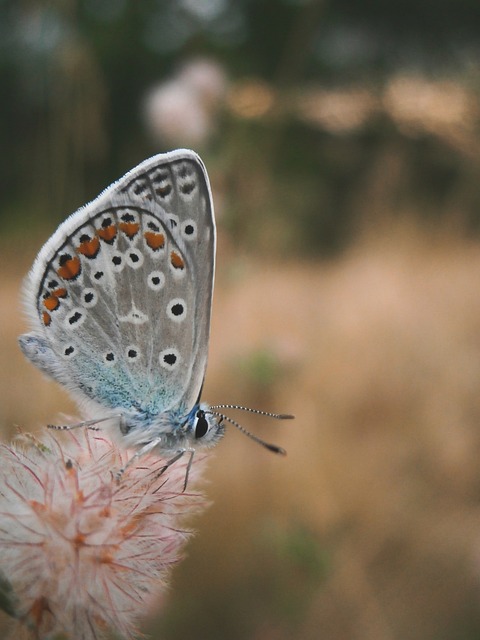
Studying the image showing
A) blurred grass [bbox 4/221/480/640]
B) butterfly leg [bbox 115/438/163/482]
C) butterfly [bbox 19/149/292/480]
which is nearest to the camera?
butterfly leg [bbox 115/438/163/482]

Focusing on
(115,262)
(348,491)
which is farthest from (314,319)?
(115,262)

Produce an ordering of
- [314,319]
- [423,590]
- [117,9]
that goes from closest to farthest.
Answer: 1. [423,590]
2. [314,319]
3. [117,9]

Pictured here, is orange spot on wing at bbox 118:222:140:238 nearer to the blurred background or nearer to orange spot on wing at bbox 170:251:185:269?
orange spot on wing at bbox 170:251:185:269

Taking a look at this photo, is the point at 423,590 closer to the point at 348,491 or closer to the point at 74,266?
the point at 348,491

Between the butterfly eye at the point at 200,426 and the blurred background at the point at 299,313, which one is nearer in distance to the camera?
the butterfly eye at the point at 200,426

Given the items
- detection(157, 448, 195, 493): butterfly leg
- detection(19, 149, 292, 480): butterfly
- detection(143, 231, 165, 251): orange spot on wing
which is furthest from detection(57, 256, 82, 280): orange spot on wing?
detection(157, 448, 195, 493): butterfly leg

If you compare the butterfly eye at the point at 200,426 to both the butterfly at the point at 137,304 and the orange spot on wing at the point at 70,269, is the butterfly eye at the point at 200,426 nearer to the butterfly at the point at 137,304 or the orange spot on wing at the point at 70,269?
the butterfly at the point at 137,304

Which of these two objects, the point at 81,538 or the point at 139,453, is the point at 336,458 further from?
the point at 81,538

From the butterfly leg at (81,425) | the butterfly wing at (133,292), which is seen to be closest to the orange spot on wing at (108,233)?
the butterfly wing at (133,292)
